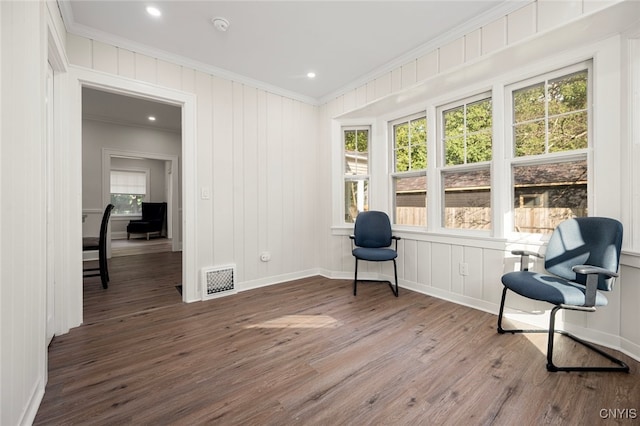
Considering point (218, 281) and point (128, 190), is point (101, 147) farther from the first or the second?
point (218, 281)

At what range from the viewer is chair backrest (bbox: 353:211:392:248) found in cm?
330

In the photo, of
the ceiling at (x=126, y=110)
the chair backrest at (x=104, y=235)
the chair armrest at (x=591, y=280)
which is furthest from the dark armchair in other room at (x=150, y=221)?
the chair armrest at (x=591, y=280)

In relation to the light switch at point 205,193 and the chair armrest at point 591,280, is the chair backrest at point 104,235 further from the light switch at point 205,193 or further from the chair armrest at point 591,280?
the chair armrest at point 591,280

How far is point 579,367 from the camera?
1.67m

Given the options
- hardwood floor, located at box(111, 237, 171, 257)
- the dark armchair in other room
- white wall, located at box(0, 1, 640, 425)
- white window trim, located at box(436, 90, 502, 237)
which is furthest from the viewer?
the dark armchair in other room

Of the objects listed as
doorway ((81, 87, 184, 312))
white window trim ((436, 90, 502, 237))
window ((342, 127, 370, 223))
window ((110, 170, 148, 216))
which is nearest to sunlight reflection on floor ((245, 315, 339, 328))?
white window trim ((436, 90, 502, 237))

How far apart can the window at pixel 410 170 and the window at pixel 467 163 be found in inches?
9.6

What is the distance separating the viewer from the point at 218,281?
120 inches

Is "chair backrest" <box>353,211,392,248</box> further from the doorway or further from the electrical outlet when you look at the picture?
the doorway

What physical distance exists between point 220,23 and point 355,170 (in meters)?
2.30

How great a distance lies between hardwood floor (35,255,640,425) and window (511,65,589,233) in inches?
41.1

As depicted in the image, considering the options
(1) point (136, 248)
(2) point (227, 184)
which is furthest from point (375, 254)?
(1) point (136, 248)

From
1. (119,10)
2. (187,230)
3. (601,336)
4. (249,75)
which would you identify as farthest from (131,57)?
(601,336)

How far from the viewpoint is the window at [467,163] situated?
8.92ft
